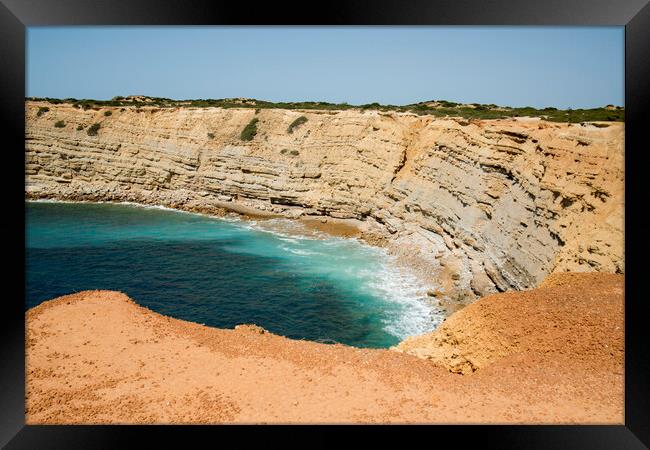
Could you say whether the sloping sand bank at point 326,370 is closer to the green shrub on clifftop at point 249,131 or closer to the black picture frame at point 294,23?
the black picture frame at point 294,23

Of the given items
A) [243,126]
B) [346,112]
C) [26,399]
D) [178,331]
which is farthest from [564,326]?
[243,126]

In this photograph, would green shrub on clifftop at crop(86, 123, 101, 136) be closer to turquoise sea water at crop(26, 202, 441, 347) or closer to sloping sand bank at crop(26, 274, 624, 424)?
turquoise sea water at crop(26, 202, 441, 347)

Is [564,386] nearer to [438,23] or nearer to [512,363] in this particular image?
[512,363]

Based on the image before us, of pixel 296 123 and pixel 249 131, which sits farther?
pixel 249 131

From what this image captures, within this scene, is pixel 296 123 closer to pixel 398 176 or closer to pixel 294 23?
pixel 398 176

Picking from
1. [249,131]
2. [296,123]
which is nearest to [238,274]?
[296,123]

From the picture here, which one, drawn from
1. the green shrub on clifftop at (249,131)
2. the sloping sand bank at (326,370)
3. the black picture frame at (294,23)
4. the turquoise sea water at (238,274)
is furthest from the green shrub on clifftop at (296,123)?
the black picture frame at (294,23)
